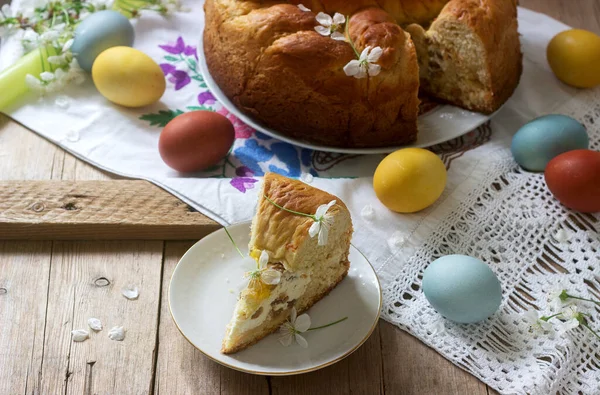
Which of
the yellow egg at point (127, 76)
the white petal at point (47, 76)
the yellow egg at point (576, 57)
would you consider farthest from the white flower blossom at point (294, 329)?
the yellow egg at point (576, 57)

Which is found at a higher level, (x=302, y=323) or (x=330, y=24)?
(x=330, y=24)

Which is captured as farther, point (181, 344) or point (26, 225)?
point (26, 225)

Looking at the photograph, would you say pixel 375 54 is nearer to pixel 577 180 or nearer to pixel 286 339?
pixel 577 180

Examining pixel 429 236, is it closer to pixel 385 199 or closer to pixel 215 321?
pixel 385 199

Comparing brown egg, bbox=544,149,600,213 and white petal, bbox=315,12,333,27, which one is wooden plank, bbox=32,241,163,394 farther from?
brown egg, bbox=544,149,600,213

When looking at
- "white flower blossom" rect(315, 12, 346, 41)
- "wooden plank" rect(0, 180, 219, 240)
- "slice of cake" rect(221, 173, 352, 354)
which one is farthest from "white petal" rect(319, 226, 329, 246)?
"white flower blossom" rect(315, 12, 346, 41)

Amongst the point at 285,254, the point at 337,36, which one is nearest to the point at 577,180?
the point at 337,36

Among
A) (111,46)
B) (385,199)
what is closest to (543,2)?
(385,199)

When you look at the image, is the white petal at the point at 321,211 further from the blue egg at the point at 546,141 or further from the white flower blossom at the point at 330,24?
the blue egg at the point at 546,141
